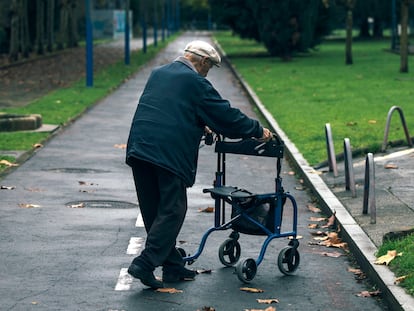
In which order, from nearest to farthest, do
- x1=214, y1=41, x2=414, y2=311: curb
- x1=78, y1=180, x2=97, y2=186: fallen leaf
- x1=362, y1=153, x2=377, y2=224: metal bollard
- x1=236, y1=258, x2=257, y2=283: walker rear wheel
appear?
x1=214, y1=41, x2=414, y2=311: curb → x1=236, y1=258, x2=257, y2=283: walker rear wheel → x1=362, y1=153, x2=377, y2=224: metal bollard → x1=78, y1=180, x2=97, y2=186: fallen leaf

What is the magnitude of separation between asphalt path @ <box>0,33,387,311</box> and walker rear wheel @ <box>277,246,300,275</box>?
0.06 m

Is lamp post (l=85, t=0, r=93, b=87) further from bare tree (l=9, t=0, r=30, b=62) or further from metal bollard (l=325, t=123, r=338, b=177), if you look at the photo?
metal bollard (l=325, t=123, r=338, b=177)

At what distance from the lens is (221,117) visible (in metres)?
8.95

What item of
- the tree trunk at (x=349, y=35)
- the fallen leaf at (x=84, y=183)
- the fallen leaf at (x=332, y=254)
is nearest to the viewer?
the fallen leaf at (x=332, y=254)

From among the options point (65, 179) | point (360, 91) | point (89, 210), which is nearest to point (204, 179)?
point (65, 179)

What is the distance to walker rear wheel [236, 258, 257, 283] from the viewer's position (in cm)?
903

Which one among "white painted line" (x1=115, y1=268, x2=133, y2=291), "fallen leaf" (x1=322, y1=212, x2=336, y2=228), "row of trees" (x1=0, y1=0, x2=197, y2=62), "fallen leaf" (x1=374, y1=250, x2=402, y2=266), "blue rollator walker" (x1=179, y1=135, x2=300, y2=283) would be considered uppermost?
"blue rollator walker" (x1=179, y1=135, x2=300, y2=283)

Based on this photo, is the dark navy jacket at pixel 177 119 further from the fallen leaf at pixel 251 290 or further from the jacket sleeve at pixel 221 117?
the fallen leaf at pixel 251 290

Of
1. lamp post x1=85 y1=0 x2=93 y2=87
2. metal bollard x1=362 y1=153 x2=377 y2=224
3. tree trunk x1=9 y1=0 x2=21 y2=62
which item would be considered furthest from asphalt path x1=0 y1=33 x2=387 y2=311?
tree trunk x1=9 y1=0 x2=21 y2=62

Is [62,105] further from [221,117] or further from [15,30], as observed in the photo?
[15,30]

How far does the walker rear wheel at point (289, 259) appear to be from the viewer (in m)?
9.45

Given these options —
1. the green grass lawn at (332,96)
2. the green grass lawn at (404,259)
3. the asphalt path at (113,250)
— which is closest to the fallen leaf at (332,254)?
the asphalt path at (113,250)

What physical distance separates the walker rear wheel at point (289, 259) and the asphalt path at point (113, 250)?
0.21ft

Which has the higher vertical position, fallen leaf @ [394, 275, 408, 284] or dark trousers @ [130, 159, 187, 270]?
dark trousers @ [130, 159, 187, 270]
